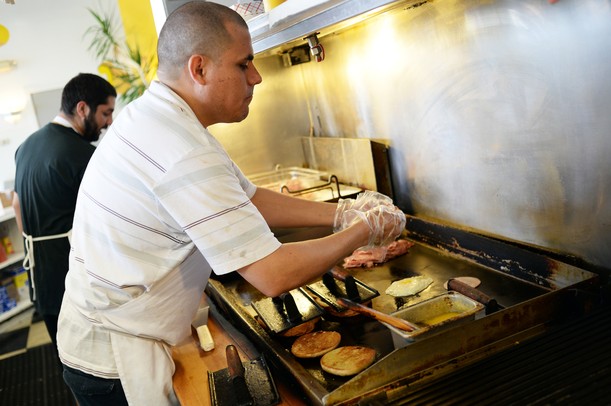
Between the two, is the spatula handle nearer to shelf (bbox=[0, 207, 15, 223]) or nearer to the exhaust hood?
the exhaust hood

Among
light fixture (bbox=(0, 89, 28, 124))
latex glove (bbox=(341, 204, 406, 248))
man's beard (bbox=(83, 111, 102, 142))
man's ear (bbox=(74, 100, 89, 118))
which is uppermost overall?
light fixture (bbox=(0, 89, 28, 124))

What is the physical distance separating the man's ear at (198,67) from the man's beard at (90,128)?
2179 mm

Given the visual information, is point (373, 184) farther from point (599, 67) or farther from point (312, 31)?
point (599, 67)

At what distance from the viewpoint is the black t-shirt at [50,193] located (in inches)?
128

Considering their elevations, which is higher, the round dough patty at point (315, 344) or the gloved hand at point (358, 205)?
the gloved hand at point (358, 205)

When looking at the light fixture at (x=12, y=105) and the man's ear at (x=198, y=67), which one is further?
the light fixture at (x=12, y=105)

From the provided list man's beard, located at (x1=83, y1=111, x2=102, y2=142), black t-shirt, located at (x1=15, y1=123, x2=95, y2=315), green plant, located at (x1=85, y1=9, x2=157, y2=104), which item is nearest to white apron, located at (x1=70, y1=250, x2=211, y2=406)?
black t-shirt, located at (x1=15, y1=123, x2=95, y2=315)

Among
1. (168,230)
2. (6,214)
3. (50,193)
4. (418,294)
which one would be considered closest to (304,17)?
(168,230)

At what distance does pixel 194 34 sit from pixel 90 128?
7.37 feet

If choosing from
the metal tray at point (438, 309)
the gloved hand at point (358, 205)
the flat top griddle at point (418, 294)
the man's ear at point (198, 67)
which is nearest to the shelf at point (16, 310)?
the flat top griddle at point (418, 294)

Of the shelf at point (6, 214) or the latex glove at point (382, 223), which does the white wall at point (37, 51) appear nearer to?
the shelf at point (6, 214)

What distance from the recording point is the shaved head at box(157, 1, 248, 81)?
61.0 inches

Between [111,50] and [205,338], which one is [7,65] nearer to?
[111,50]

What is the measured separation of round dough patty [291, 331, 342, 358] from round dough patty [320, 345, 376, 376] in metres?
Answer: 0.04
